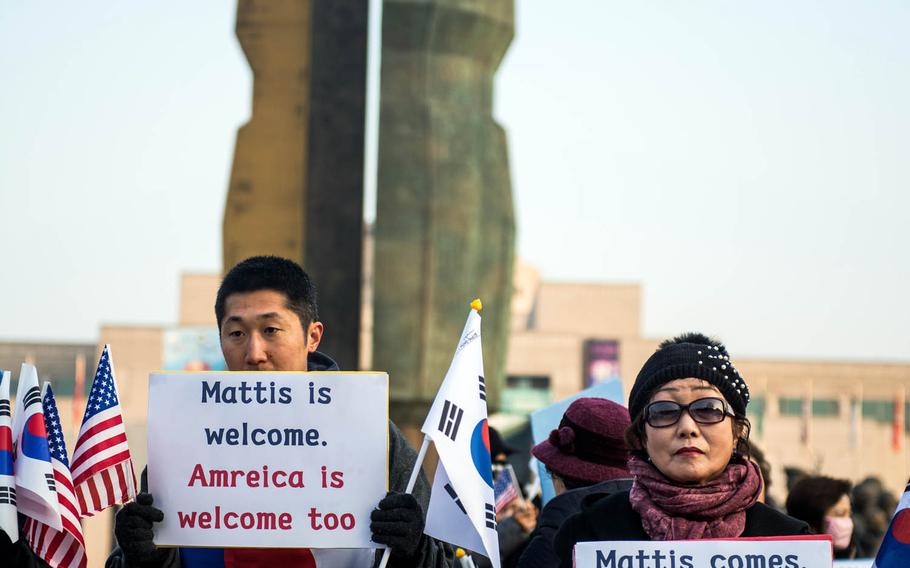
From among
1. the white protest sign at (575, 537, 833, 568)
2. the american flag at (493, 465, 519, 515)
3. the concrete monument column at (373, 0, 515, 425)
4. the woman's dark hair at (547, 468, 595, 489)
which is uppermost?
the concrete monument column at (373, 0, 515, 425)

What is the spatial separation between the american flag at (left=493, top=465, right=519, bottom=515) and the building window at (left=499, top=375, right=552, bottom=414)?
61.6 m

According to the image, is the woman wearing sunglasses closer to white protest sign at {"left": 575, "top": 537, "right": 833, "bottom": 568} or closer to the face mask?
white protest sign at {"left": 575, "top": 537, "right": 833, "bottom": 568}

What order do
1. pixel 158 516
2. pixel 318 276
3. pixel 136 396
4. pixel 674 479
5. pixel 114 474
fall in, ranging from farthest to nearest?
1. pixel 136 396
2. pixel 318 276
3. pixel 114 474
4. pixel 158 516
5. pixel 674 479

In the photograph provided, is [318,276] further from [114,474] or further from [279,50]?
[114,474]

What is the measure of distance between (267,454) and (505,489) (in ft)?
14.4

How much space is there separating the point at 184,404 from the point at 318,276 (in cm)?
1202

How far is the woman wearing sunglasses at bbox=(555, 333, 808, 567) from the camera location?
13.7 feet

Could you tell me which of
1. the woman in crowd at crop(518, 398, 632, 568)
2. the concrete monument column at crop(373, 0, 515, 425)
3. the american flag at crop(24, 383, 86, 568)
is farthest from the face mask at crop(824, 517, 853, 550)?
the concrete monument column at crop(373, 0, 515, 425)

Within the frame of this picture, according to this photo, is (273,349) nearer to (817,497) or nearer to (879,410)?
(817,497)

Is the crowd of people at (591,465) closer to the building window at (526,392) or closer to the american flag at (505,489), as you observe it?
the american flag at (505,489)

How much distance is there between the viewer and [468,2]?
17.6 metres

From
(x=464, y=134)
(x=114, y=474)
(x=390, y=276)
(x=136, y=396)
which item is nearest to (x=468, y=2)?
(x=464, y=134)

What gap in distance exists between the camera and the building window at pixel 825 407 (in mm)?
79938

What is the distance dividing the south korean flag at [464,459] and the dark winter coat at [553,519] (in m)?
0.17
